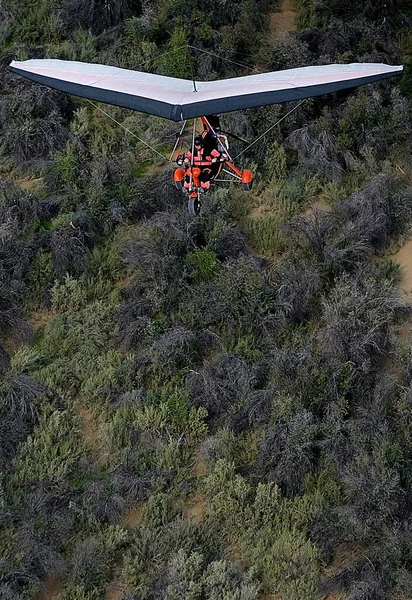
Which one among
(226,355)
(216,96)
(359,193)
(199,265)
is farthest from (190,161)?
(359,193)

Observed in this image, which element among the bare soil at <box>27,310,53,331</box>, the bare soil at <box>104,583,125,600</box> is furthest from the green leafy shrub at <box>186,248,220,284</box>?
the bare soil at <box>104,583,125,600</box>

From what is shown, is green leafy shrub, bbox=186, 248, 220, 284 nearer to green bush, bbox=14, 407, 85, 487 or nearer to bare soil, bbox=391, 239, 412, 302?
bare soil, bbox=391, 239, 412, 302

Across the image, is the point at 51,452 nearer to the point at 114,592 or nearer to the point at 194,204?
the point at 114,592

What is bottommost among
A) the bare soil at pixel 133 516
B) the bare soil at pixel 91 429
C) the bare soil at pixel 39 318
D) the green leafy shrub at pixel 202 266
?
the bare soil at pixel 133 516

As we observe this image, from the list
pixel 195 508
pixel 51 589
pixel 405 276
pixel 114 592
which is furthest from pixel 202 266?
pixel 51 589

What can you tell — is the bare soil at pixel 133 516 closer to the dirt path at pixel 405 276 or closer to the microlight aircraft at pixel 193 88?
the microlight aircraft at pixel 193 88

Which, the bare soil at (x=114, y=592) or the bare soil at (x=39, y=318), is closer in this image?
the bare soil at (x=114, y=592)

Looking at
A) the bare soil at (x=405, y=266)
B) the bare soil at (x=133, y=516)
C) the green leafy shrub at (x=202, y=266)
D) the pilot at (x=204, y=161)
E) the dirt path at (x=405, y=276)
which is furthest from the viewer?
the green leafy shrub at (x=202, y=266)

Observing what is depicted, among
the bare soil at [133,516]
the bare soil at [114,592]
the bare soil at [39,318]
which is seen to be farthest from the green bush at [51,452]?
the bare soil at [39,318]
